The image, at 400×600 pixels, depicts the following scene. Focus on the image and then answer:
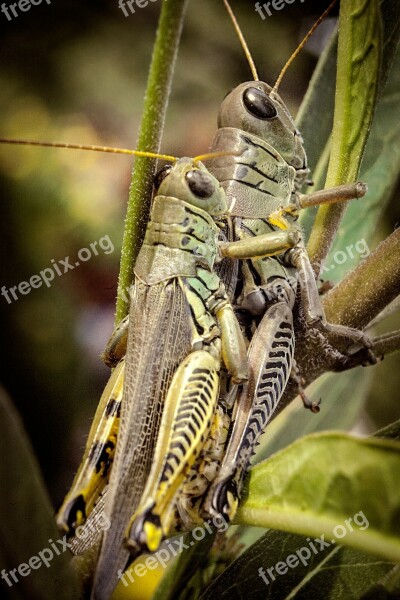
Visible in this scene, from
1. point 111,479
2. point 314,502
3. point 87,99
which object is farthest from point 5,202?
point 314,502

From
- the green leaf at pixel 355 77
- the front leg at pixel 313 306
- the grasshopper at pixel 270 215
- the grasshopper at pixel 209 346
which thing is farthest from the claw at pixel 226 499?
the green leaf at pixel 355 77

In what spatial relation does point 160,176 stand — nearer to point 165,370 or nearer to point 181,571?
point 165,370

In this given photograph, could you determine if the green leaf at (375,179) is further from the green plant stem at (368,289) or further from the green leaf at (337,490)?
the green leaf at (337,490)

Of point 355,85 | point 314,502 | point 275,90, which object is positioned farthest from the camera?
point 275,90

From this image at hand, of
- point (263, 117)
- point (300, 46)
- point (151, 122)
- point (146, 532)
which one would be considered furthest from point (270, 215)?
point (146, 532)

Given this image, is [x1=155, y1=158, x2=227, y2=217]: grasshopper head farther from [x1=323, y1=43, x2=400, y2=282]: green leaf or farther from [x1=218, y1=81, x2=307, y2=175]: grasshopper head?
[x1=323, y1=43, x2=400, y2=282]: green leaf

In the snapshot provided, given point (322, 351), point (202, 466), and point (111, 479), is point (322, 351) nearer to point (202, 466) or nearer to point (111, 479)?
point (202, 466)

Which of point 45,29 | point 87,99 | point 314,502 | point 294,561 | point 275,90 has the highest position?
point 45,29
